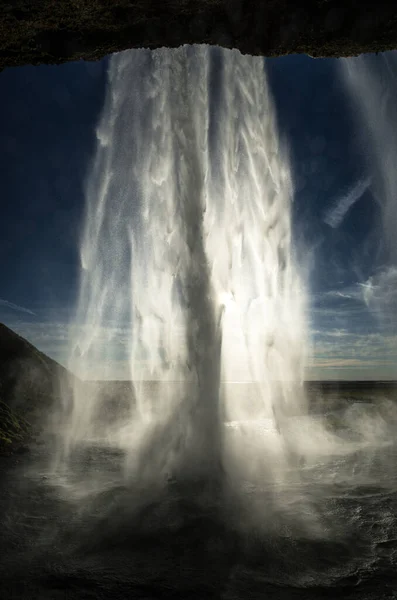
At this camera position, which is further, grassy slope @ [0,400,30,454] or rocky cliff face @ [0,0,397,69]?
grassy slope @ [0,400,30,454]

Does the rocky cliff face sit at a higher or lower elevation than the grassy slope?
higher

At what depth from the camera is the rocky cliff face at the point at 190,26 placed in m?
6.15

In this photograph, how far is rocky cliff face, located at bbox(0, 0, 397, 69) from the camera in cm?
615

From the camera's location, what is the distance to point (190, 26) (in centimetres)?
675

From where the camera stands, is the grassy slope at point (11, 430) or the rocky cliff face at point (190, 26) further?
the grassy slope at point (11, 430)

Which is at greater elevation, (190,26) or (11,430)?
(190,26)

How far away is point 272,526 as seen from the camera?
7.02 m

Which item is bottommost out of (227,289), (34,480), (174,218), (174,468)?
(34,480)

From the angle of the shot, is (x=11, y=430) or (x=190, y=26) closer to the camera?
(x=190, y=26)

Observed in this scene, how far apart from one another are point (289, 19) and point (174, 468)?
33.5ft

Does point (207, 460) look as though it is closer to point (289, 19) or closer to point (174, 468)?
point (174, 468)

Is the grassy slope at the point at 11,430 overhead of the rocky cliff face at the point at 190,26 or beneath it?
beneath

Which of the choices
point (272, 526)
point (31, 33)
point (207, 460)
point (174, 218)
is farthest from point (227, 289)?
point (31, 33)

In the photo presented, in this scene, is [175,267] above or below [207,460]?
above
